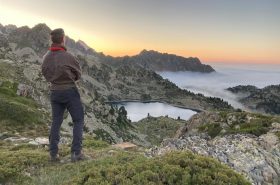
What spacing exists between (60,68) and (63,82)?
23.4 inches

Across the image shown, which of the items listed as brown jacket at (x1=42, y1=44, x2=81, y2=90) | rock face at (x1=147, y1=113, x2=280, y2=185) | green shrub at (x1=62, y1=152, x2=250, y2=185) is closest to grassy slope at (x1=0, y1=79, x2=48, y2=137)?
rock face at (x1=147, y1=113, x2=280, y2=185)

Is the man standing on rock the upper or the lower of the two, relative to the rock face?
upper

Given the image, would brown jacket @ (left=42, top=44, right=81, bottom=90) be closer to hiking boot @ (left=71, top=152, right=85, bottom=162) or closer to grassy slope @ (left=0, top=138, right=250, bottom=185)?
hiking boot @ (left=71, top=152, right=85, bottom=162)

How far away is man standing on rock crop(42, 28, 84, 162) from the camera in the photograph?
1449 centimetres

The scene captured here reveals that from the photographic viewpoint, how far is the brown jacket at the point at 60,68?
14461 millimetres

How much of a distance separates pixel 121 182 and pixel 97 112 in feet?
452

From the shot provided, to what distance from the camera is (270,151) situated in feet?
69.1

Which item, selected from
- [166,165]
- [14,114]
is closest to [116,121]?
[14,114]

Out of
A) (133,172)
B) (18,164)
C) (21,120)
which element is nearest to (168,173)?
(133,172)

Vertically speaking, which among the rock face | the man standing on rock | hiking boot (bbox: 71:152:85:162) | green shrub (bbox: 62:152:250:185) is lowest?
the rock face

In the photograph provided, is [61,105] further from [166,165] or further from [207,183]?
[207,183]

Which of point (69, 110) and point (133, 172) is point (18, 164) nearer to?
point (69, 110)

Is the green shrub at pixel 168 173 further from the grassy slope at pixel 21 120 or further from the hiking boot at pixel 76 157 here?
the grassy slope at pixel 21 120

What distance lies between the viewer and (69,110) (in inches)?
580
